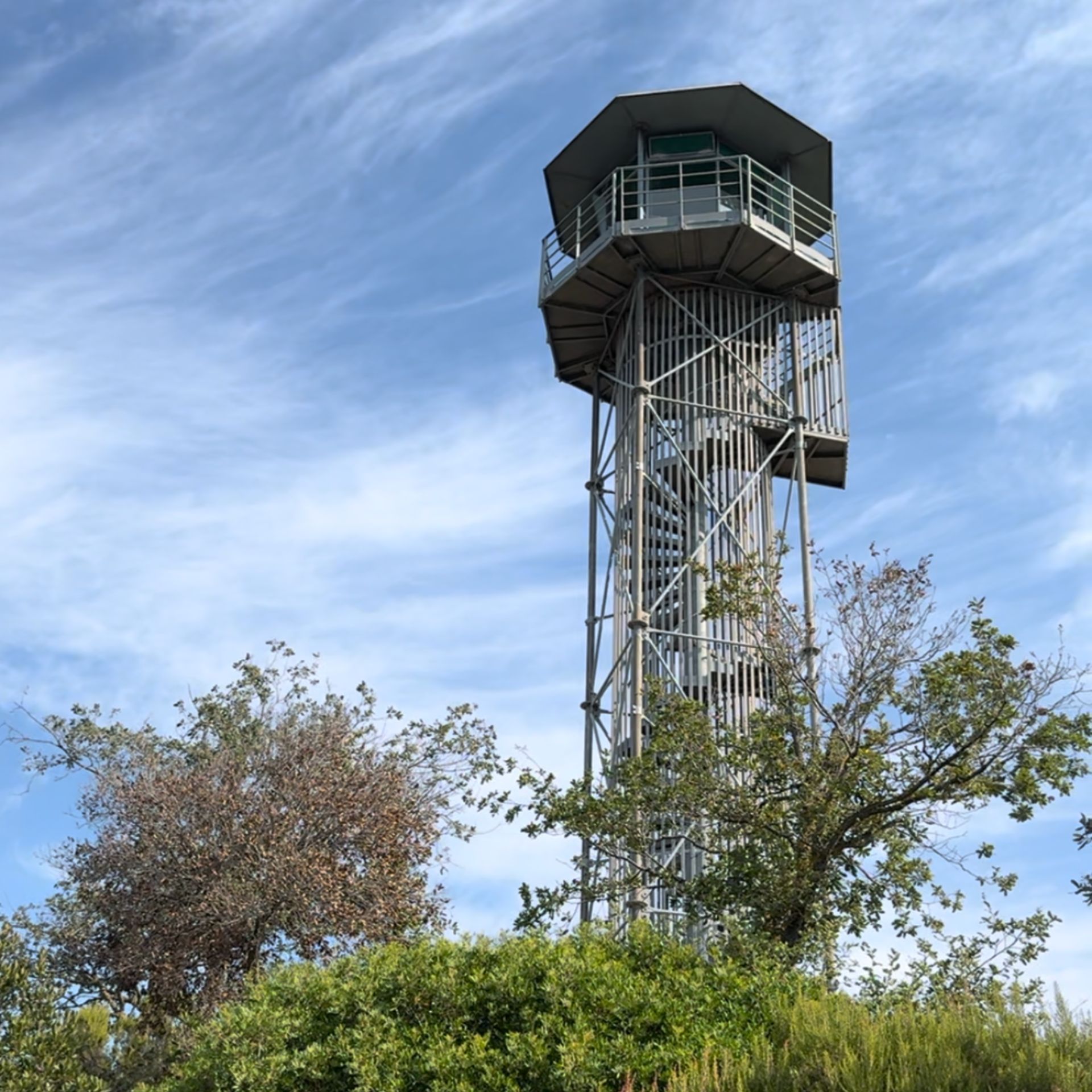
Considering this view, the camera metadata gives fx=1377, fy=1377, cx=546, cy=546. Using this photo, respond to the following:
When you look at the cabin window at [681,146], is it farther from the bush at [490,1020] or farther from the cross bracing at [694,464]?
the bush at [490,1020]

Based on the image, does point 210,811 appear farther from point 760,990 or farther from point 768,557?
point 760,990

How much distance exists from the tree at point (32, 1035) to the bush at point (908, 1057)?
18.5ft

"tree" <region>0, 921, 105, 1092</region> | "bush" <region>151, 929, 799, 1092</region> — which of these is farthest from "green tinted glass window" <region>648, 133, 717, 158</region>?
"tree" <region>0, 921, 105, 1092</region>

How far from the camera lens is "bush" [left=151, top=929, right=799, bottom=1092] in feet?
29.7

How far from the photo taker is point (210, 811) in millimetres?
15812

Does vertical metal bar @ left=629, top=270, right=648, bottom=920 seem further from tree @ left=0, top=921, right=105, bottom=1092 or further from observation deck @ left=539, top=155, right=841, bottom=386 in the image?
tree @ left=0, top=921, right=105, bottom=1092

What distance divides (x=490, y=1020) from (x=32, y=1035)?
4269 millimetres

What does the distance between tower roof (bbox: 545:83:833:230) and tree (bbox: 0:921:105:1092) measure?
14.4 m

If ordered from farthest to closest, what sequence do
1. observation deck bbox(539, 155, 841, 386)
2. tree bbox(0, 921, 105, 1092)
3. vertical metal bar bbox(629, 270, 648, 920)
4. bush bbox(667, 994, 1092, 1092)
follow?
observation deck bbox(539, 155, 841, 386) < vertical metal bar bbox(629, 270, 648, 920) < tree bbox(0, 921, 105, 1092) < bush bbox(667, 994, 1092, 1092)

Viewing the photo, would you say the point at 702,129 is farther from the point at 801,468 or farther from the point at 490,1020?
the point at 490,1020

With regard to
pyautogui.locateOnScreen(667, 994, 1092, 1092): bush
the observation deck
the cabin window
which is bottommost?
pyautogui.locateOnScreen(667, 994, 1092, 1092): bush

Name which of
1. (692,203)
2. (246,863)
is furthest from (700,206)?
(246,863)

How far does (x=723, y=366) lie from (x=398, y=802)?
26.5 feet

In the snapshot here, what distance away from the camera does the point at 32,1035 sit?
11.5 meters
